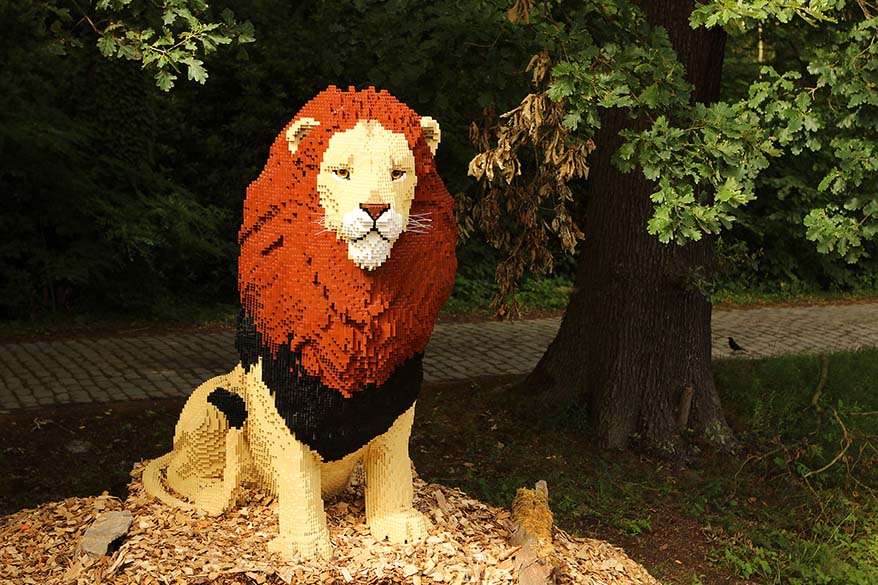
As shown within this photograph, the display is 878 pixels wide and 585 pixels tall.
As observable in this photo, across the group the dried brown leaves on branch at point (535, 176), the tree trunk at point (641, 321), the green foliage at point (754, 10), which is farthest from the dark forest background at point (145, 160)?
the green foliage at point (754, 10)

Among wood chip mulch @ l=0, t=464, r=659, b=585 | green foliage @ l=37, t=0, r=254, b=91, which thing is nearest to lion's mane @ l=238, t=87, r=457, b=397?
wood chip mulch @ l=0, t=464, r=659, b=585

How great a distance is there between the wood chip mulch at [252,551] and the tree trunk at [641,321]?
2.17 m

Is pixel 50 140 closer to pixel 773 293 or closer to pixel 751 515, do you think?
pixel 751 515

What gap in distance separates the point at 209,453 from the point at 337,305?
122 centimetres

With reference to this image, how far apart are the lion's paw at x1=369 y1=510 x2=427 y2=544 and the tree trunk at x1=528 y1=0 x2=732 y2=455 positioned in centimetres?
310

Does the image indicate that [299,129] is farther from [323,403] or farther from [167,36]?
[167,36]

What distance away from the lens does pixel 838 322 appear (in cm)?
1296

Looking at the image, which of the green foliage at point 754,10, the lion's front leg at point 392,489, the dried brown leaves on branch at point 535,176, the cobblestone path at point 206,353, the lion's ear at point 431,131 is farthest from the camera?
the cobblestone path at point 206,353

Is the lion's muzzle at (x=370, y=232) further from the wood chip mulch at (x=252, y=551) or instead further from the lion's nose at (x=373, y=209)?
the wood chip mulch at (x=252, y=551)

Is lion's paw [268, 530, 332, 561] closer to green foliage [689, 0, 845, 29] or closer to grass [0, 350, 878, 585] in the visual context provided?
grass [0, 350, 878, 585]

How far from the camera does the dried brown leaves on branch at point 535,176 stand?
491 cm

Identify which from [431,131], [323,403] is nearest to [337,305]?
[323,403]

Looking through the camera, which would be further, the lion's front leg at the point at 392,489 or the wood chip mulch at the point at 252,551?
the lion's front leg at the point at 392,489

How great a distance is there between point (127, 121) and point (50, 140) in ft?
5.30
